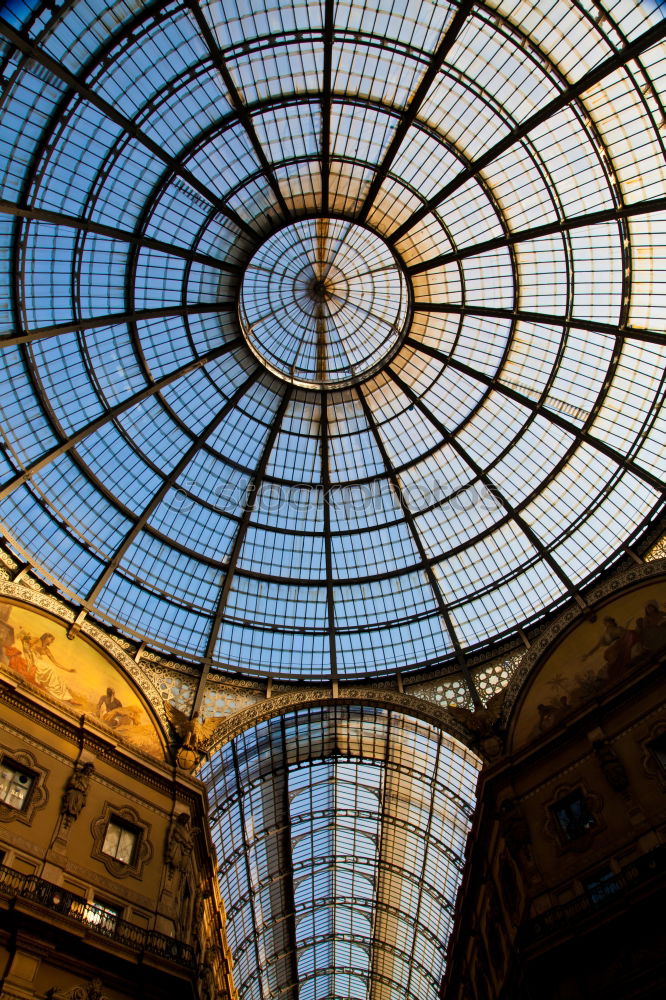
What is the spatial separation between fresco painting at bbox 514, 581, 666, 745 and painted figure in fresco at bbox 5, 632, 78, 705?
17.6 meters

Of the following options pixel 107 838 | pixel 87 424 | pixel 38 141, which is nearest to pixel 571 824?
pixel 107 838

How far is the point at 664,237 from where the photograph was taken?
91.6ft

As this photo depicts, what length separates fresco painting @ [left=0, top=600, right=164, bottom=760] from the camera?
1060 inches

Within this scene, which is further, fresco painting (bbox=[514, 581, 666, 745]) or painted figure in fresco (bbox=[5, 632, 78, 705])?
fresco painting (bbox=[514, 581, 666, 745])

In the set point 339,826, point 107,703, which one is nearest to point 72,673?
point 107,703

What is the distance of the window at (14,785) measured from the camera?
890 inches

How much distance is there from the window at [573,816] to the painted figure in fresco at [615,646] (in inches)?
185

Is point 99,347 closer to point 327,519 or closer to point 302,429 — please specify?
point 302,429

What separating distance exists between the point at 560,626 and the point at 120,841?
1917 centimetres

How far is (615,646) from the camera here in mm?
28797

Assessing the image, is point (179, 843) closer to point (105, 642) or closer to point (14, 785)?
point (14, 785)

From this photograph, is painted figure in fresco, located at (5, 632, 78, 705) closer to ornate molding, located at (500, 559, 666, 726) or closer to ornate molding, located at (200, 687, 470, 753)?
ornate molding, located at (200, 687, 470, 753)

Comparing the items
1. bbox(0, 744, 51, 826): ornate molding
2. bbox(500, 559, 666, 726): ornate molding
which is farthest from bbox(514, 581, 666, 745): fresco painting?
bbox(0, 744, 51, 826): ornate molding

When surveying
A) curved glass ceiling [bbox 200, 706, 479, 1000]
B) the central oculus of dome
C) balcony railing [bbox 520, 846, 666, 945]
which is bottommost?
balcony railing [bbox 520, 846, 666, 945]
